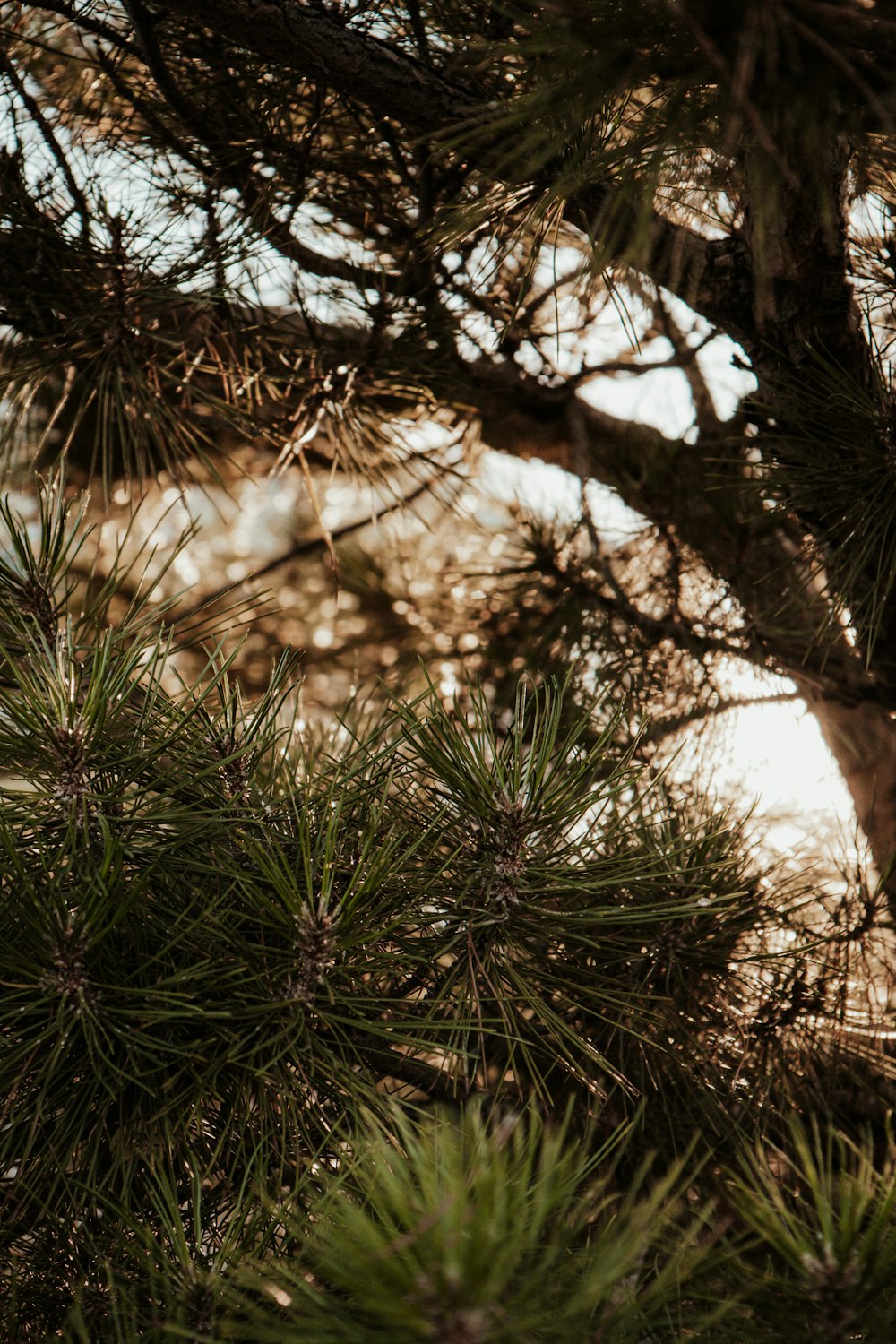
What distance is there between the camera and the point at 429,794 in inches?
16.1

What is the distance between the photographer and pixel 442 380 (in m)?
0.71

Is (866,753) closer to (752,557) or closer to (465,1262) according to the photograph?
(752,557)

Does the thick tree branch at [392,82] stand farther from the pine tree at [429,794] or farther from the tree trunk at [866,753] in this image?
the tree trunk at [866,753]

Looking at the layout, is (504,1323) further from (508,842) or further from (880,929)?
(880,929)

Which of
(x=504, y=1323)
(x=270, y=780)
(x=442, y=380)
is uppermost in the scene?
(x=442, y=380)

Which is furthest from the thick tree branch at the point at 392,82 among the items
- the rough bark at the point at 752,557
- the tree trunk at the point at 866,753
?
the tree trunk at the point at 866,753

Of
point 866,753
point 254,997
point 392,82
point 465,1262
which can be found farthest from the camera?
point 866,753

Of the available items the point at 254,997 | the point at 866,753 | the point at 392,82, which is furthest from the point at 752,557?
the point at 254,997

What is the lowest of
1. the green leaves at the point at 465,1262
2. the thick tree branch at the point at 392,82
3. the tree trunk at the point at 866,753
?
the green leaves at the point at 465,1262

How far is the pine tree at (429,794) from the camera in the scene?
0.89 feet

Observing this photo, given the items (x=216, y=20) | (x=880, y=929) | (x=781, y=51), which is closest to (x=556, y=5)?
(x=781, y=51)

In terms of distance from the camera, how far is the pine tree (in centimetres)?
27

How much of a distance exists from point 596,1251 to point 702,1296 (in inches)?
1.2

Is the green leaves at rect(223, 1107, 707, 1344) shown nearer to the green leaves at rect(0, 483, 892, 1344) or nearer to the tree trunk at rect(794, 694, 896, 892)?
the green leaves at rect(0, 483, 892, 1344)
